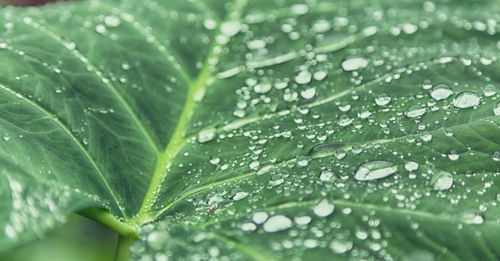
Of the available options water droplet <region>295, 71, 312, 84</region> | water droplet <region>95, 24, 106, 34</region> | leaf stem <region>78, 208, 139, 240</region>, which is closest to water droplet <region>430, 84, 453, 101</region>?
water droplet <region>295, 71, 312, 84</region>

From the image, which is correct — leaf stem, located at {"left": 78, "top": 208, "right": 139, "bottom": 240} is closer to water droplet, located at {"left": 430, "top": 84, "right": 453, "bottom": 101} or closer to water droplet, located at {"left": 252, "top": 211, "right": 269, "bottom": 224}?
water droplet, located at {"left": 252, "top": 211, "right": 269, "bottom": 224}

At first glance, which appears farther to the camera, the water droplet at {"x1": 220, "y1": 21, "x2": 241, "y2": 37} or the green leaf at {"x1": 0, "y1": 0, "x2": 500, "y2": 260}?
the water droplet at {"x1": 220, "y1": 21, "x2": 241, "y2": 37}

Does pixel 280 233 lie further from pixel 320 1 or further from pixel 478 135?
pixel 320 1

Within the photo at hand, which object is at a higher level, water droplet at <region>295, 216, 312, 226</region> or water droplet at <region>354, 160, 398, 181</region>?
water droplet at <region>295, 216, 312, 226</region>

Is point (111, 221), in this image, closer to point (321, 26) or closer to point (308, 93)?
point (308, 93)

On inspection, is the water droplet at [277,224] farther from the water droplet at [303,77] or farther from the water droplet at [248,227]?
the water droplet at [303,77]

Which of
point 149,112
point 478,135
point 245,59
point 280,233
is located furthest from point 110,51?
point 478,135

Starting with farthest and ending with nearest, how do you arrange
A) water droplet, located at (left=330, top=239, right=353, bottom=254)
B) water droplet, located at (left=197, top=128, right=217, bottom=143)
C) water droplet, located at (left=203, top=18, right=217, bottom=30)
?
water droplet, located at (left=203, top=18, right=217, bottom=30), water droplet, located at (left=197, top=128, right=217, bottom=143), water droplet, located at (left=330, top=239, right=353, bottom=254)

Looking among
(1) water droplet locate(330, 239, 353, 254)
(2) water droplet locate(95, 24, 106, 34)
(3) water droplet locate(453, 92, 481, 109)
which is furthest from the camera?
(2) water droplet locate(95, 24, 106, 34)
